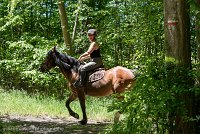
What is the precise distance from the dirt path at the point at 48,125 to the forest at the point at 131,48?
2390mm

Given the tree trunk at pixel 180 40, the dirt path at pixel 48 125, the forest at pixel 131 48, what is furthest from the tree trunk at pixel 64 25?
the tree trunk at pixel 180 40

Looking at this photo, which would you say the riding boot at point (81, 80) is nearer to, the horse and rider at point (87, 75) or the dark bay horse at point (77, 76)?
the horse and rider at point (87, 75)

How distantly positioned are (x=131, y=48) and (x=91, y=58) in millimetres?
8849

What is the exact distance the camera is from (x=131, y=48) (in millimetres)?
19891

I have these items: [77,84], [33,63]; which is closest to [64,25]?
[33,63]

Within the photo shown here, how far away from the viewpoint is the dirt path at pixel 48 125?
10.2 m

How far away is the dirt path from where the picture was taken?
10188mm

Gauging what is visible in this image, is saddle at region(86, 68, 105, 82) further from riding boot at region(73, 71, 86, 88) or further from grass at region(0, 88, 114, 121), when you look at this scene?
grass at region(0, 88, 114, 121)

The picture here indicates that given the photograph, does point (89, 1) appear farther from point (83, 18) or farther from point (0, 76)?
point (0, 76)

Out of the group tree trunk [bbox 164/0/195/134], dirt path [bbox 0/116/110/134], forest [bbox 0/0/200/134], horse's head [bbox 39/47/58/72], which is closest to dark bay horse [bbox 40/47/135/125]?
horse's head [bbox 39/47/58/72]

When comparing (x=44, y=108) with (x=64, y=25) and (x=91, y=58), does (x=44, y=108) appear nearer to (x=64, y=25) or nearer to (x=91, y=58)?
(x=91, y=58)

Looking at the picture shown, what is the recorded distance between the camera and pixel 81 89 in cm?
1159

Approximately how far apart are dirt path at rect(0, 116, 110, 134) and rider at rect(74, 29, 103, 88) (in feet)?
4.00

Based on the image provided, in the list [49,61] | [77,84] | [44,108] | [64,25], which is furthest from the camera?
[64,25]
